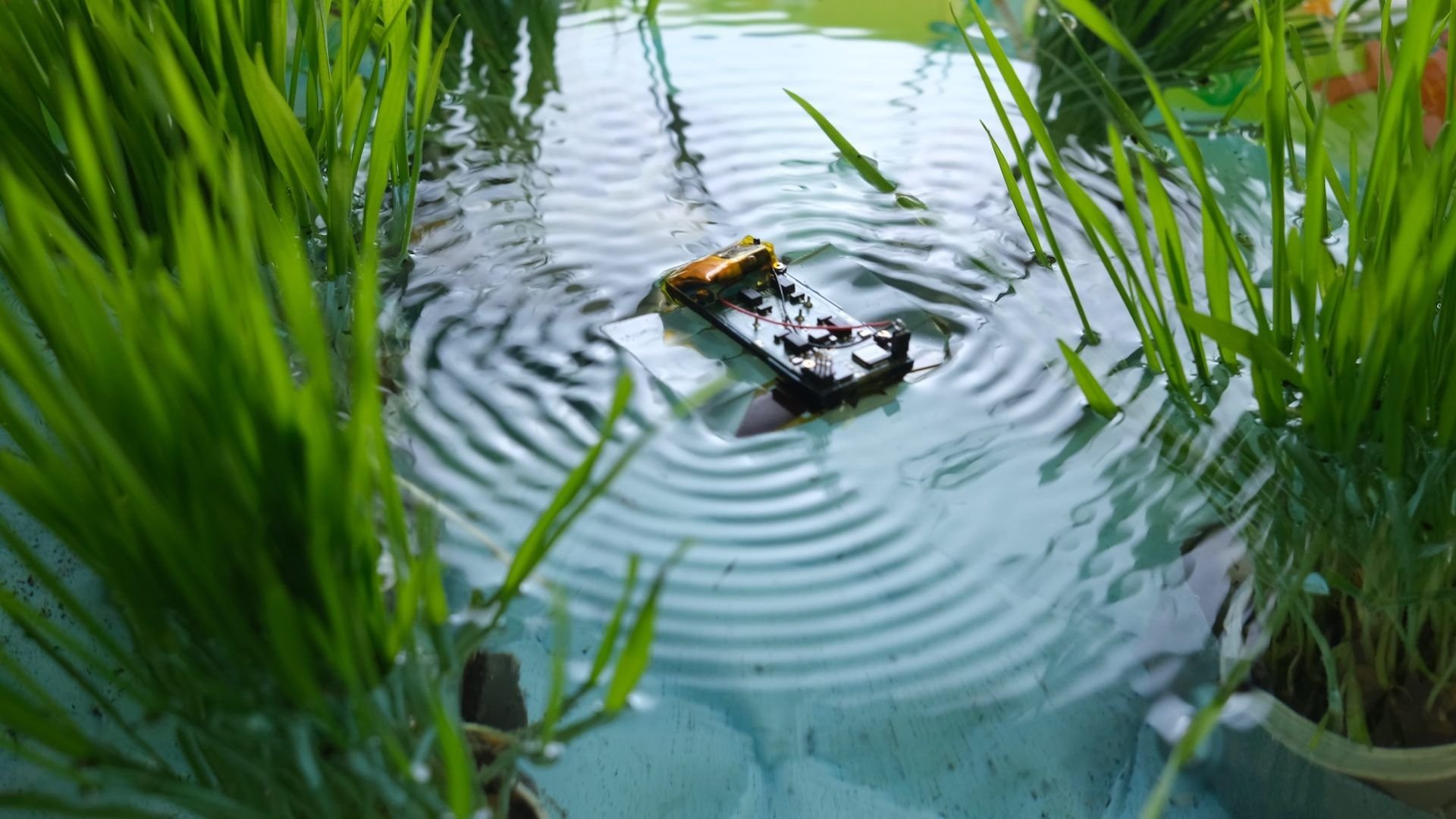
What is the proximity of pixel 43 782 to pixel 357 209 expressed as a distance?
0.50 metres

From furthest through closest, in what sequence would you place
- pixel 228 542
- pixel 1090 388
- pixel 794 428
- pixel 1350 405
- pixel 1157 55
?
pixel 1157 55, pixel 794 428, pixel 1090 388, pixel 1350 405, pixel 228 542

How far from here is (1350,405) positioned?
1.85ft

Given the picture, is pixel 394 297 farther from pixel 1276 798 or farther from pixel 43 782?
pixel 1276 798

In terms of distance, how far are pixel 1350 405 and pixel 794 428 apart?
1.12 ft

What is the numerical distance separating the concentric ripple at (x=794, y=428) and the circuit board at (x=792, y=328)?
0.02 metres

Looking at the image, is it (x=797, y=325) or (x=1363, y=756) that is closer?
(x=1363, y=756)

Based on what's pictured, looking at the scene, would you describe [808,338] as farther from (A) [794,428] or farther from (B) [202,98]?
(B) [202,98]

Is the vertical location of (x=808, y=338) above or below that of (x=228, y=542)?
below

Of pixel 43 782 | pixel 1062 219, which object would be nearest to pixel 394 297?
pixel 43 782

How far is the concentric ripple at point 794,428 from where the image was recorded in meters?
0.68

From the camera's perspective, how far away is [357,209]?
0.94 m

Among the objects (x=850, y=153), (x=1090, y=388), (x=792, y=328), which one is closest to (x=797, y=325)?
(x=792, y=328)

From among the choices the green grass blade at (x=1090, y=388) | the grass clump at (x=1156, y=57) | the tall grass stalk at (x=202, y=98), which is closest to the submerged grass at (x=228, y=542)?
the tall grass stalk at (x=202, y=98)

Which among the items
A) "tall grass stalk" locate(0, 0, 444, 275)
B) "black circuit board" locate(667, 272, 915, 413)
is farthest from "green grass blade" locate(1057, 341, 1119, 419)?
"tall grass stalk" locate(0, 0, 444, 275)
